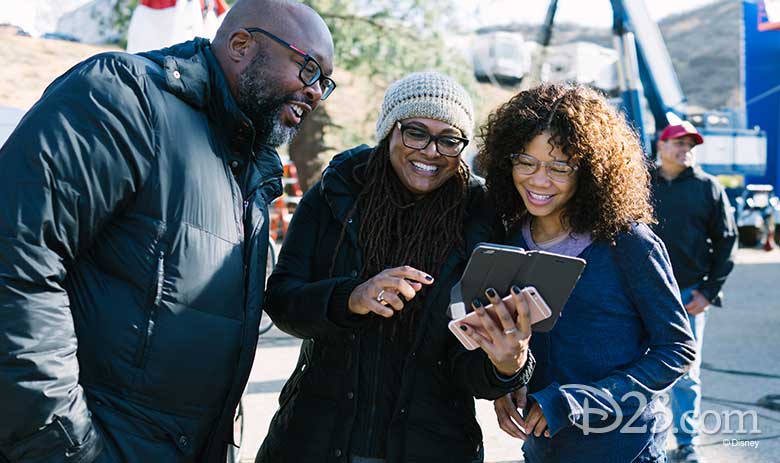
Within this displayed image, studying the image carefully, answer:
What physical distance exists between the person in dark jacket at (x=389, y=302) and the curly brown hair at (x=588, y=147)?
18cm

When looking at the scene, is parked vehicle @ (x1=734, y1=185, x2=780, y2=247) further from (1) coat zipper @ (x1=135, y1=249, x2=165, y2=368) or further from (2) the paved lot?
(1) coat zipper @ (x1=135, y1=249, x2=165, y2=368)

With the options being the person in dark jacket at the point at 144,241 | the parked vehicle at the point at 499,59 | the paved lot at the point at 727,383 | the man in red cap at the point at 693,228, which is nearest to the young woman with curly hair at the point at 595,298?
the person in dark jacket at the point at 144,241

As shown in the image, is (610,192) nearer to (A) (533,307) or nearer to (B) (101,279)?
(A) (533,307)

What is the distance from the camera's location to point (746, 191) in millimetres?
14625

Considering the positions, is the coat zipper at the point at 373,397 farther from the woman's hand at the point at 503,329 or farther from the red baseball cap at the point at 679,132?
the red baseball cap at the point at 679,132

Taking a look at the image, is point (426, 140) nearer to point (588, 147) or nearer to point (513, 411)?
point (588, 147)

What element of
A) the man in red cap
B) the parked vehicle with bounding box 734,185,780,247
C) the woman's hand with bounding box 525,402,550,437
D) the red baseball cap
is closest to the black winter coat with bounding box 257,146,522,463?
the woman's hand with bounding box 525,402,550,437

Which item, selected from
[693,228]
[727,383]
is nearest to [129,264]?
[693,228]

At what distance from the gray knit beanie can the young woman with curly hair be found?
5.5 inches

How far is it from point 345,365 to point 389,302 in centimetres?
33

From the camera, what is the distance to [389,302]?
192 centimetres

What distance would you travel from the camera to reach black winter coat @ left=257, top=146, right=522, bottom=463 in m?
2.09

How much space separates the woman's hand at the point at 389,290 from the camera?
6.19ft

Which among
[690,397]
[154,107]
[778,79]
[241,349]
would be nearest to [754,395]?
[690,397]
